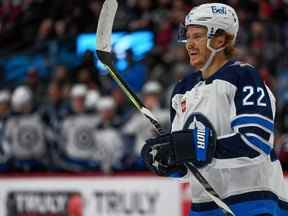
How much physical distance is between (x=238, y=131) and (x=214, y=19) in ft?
1.53

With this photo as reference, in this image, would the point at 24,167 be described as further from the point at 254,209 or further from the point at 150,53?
the point at 254,209

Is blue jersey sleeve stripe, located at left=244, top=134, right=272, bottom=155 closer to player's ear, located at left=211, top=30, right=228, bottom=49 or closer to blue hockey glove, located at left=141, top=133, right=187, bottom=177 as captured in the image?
blue hockey glove, located at left=141, top=133, right=187, bottom=177

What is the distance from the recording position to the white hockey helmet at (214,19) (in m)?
3.46

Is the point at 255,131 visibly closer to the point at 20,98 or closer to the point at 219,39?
the point at 219,39

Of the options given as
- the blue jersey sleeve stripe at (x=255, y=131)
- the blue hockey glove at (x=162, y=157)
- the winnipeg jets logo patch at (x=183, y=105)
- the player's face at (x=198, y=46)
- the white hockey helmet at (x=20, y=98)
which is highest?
the player's face at (x=198, y=46)

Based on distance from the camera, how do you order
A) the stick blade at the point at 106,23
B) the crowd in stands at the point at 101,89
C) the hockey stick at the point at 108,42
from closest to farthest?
the hockey stick at the point at 108,42 → the stick blade at the point at 106,23 → the crowd in stands at the point at 101,89

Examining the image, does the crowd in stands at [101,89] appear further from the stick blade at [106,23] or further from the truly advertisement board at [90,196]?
the stick blade at [106,23]

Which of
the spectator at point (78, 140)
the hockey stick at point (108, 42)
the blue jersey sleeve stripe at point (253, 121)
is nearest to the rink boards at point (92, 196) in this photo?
the spectator at point (78, 140)

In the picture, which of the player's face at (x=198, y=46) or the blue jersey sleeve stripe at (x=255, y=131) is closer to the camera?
the blue jersey sleeve stripe at (x=255, y=131)

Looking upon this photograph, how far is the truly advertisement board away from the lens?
6.63 metres

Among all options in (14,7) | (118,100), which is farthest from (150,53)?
(14,7)

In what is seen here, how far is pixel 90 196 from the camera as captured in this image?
6949mm

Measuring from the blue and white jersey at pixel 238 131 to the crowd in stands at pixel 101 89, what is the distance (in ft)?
10.1

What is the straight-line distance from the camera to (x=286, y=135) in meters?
6.91
